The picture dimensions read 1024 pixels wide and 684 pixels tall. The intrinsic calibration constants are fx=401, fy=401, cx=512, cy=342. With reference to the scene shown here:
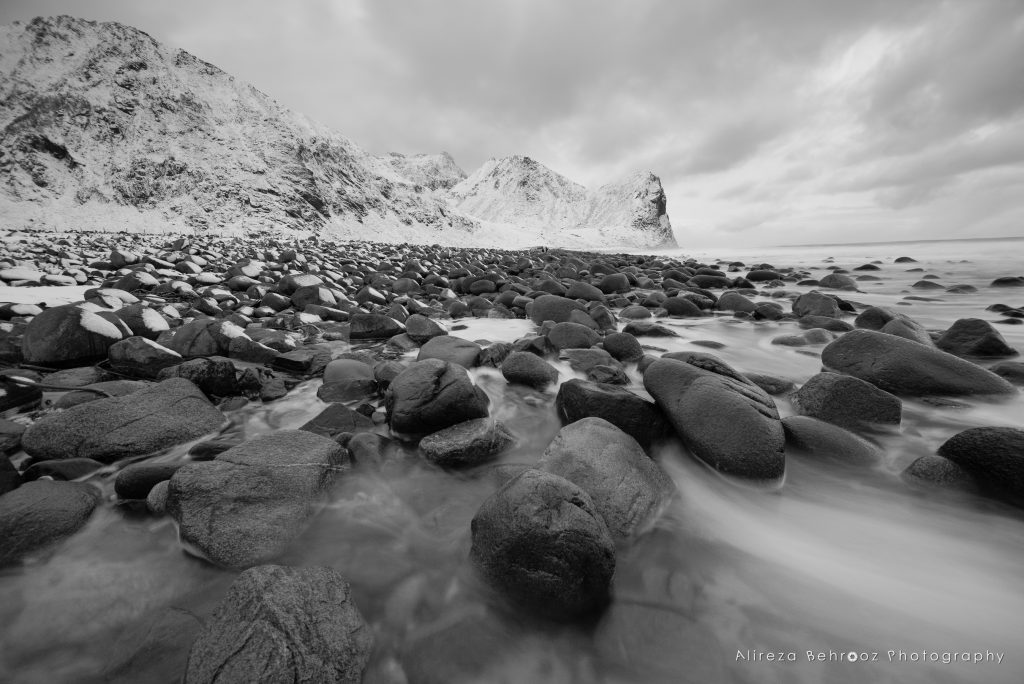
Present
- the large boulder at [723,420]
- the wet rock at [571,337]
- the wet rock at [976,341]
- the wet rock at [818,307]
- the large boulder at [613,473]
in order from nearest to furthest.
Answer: the large boulder at [613,473] → the large boulder at [723,420] → the wet rock at [976,341] → the wet rock at [571,337] → the wet rock at [818,307]

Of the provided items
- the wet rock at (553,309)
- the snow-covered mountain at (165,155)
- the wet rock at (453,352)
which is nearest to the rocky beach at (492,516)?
the wet rock at (453,352)

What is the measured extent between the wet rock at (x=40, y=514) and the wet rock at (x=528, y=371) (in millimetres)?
2180

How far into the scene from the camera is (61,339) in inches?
110

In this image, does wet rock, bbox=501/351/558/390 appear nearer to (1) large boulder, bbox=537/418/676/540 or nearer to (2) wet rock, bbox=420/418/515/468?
(2) wet rock, bbox=420/418/515/468

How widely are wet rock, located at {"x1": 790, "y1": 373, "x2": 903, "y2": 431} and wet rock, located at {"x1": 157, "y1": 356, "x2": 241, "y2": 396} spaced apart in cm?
355

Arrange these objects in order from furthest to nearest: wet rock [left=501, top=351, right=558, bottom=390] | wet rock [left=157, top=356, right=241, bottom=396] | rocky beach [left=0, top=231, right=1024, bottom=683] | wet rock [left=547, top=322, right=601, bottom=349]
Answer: wet rock [left=547, top=322, right=601, bottom=349]
wet rock [left=501, top=351, right=558, bottom=390]
wet rock [left=157, top=356, right=241, bottom=396]
rocky beach [left=0, top=231, right=1024, bottom=683]

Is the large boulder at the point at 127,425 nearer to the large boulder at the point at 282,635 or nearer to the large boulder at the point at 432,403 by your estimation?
the large boulder at the point at 432,403

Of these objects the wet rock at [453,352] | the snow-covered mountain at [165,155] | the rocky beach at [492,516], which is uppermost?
the snow-covered mountain at [165,155]

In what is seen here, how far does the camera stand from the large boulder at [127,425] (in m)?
1.82

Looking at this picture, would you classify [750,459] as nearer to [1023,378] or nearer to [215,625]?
[215,625]

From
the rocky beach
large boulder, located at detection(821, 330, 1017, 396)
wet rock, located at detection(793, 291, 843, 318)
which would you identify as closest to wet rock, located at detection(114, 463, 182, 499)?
the rocky beach

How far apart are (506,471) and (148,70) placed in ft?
144

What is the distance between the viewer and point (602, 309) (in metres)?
4.76

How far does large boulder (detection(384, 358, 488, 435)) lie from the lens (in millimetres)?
2166
